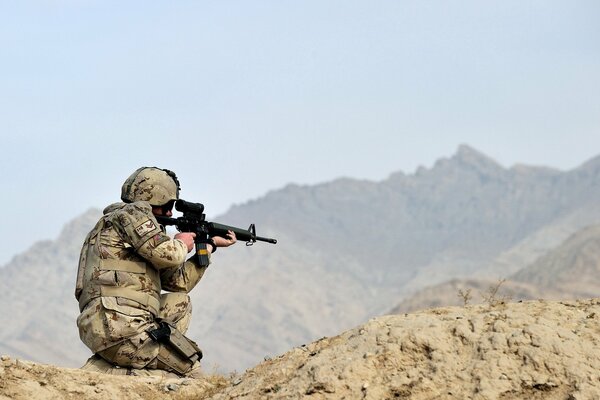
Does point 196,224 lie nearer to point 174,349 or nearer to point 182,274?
point 182,274

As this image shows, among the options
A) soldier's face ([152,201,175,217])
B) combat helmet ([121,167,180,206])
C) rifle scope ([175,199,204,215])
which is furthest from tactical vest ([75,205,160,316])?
rifle scope ([175,199,204,215])

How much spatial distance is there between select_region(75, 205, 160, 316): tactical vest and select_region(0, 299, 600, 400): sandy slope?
718 millimetres

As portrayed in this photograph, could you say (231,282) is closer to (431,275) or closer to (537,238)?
(431,275)

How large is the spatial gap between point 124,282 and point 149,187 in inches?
30.2

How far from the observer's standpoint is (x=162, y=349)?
8141 mm

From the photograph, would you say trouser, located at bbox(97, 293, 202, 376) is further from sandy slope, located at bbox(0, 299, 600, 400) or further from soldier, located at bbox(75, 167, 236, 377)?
sandy slope, located at bbox(0, 299, 600, 400)


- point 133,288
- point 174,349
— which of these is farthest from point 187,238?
point 174,349

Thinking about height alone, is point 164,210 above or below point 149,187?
below

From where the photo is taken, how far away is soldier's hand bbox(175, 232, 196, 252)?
827 cm

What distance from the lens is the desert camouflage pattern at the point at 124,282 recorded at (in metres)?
7.93

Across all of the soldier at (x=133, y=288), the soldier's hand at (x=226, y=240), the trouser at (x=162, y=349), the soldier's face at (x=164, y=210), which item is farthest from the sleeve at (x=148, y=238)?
the soldier's hand at (x=226, y=240)

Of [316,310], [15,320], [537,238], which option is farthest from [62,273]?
[537,238]

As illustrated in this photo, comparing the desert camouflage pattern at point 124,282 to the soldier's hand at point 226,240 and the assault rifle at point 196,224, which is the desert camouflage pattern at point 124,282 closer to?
the assault rifle at point 196,224

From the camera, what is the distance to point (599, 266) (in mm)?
116062
